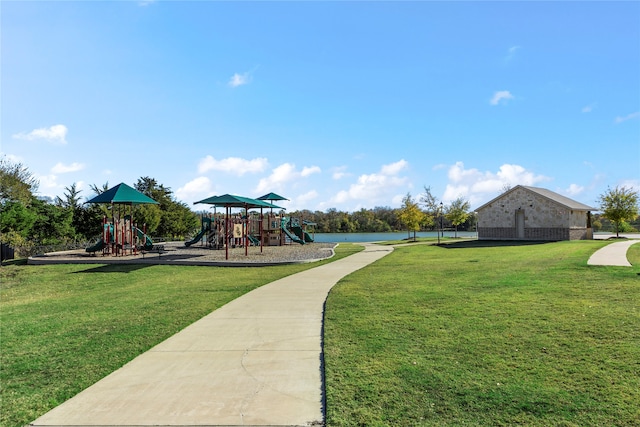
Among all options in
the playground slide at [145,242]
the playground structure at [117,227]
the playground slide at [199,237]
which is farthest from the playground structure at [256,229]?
the playground structure at [117,227]

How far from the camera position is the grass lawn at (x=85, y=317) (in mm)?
4199

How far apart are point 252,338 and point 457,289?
17.3 ft

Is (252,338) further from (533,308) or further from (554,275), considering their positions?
(554,275)

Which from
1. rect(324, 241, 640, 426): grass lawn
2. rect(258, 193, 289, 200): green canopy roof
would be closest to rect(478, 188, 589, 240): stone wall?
rect(258, 193, 289, 200): green canopy roof

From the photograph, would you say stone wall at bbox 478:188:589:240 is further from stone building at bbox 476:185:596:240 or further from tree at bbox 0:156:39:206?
tree at bbox 0:156:39:206

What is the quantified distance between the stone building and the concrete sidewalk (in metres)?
27.1

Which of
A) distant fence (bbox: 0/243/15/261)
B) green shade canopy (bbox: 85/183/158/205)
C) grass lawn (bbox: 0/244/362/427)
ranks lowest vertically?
grass lawn (bbox: 0/244/362/427)

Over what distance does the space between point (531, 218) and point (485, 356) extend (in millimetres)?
28120

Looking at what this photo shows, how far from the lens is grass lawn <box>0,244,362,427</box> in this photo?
13.8 feet

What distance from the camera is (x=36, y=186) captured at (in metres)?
35.2

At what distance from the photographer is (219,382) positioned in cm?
404

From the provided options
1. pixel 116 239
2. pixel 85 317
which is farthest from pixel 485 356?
pixel 116 239

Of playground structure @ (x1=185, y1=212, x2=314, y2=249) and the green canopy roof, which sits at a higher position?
the green canopy roof

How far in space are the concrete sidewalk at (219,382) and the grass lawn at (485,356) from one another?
0.33 m
